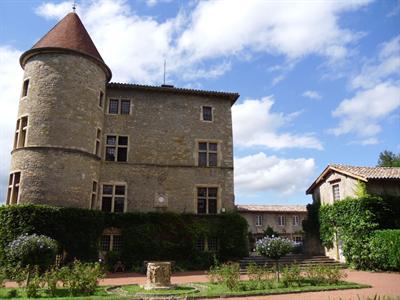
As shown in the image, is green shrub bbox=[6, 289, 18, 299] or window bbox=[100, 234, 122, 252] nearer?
green shrub bbox=[6, 289, 18, 299]

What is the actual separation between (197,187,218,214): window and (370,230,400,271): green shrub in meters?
9.83

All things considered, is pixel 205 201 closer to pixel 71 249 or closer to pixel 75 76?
pixel 71 249

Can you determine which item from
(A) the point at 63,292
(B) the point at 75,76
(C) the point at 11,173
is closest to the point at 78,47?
(B) the point at 75,76

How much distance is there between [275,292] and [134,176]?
1349 centimetres

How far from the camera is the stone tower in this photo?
60.8 feet

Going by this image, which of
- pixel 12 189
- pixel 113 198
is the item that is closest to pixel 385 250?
pixel 113 198

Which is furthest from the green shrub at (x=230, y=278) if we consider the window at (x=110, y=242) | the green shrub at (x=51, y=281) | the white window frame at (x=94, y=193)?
the white window frame at (x=94, y=193)

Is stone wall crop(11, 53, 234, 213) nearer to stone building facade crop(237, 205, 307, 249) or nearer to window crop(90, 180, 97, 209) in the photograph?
window crop(90, 180, 97, 209)

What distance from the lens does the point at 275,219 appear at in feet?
133

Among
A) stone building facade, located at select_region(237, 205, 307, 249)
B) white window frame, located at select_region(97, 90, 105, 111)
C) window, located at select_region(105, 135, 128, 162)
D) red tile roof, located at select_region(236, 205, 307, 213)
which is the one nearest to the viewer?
white window frame, located at select_region(97, 90, 105, 111)

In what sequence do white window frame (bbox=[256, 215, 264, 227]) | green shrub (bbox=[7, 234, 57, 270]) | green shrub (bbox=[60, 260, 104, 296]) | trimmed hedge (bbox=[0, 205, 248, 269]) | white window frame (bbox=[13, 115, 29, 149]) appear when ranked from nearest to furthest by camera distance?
green shrub (bbox=[60, 260, 104, 296]) < green shrub (bbox=[7, 234, 57, 270]) < trimmed hedge (bbox=[0, 205, 248, 269]) < white window frame (bbox=[13, 115, 29, 149]) < white window frame (bbox=[256, 215, 264, 227])

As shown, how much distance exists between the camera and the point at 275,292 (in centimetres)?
1123

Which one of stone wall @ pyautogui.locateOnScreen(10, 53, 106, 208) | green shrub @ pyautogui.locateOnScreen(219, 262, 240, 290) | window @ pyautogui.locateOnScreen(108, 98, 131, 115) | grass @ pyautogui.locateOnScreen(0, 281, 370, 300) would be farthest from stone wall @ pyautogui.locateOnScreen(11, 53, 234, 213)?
green shrub @ pyautogui.locateOnScreen(219, 262, 240, 290)

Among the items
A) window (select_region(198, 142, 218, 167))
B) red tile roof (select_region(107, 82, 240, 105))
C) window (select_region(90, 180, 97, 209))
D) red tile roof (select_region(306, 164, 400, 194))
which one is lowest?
window (select_region(90, 180, 97, 209))
